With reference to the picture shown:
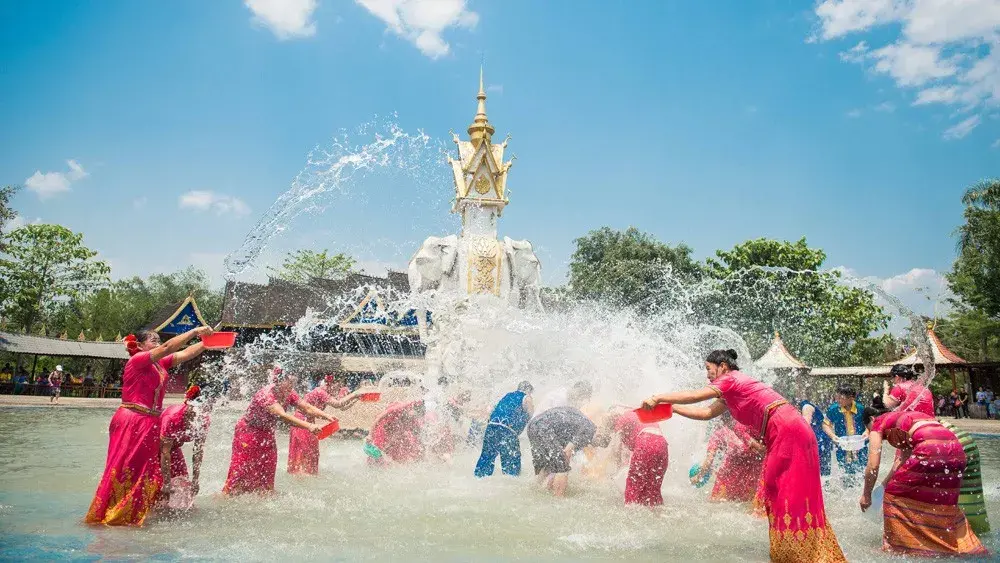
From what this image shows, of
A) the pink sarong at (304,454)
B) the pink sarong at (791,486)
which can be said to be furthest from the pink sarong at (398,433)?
the pink sarong at (791,486)

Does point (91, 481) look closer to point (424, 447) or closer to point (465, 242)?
point (424, 447)

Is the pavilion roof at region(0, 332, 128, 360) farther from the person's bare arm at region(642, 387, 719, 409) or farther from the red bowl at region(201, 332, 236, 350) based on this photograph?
the person's bare arm at region(642, 387, 719, 409)

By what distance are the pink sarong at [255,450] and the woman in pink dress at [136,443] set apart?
1.01 metres

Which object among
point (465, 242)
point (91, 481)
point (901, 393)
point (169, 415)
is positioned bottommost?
point (91, 481)

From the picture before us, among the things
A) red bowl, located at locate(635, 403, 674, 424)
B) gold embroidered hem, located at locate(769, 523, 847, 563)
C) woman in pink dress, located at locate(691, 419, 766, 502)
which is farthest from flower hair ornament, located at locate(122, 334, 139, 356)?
woman in pink dress, located at locate(691, 419, 766, 502)

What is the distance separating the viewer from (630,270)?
34.1m

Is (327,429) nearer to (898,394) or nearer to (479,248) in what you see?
(898,394)

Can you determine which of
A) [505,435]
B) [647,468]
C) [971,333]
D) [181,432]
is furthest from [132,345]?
[971,333]

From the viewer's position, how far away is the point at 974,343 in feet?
119

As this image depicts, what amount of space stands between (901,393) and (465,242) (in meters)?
9.49

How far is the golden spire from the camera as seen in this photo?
14.6m

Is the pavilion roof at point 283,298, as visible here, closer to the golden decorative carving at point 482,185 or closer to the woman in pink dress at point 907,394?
the golden decorative carving at point 482,185

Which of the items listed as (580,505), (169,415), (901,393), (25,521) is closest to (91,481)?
(25,521)

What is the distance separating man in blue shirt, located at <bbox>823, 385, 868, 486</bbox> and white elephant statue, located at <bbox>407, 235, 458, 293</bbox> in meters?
7.97
